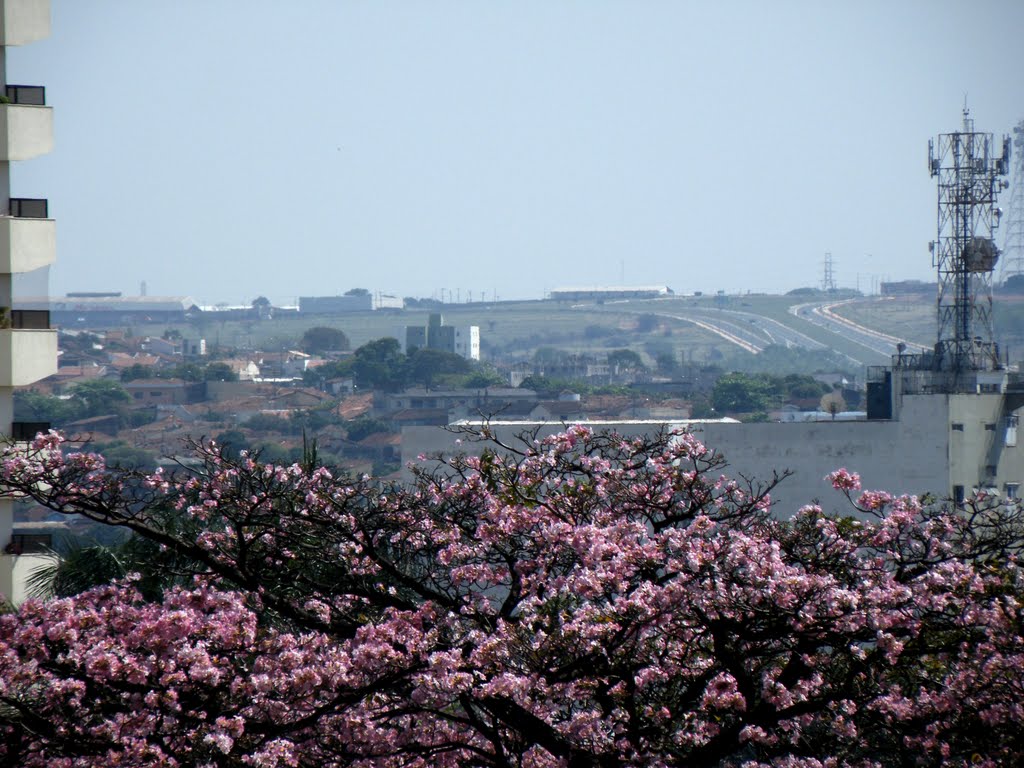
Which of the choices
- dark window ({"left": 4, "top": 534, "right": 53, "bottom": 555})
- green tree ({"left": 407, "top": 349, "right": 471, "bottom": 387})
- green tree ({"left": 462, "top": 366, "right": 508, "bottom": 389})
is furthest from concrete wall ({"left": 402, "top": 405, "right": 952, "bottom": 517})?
green tree ({"left": 407, "top": 349, "right": 471, "bottom": 387})

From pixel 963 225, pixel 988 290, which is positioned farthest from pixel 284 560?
pixel 988 290

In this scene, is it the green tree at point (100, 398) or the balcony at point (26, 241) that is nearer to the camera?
the balcony at point (26, 241)

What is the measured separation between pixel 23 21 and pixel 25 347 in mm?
3699

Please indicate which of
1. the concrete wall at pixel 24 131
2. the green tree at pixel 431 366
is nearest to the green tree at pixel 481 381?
the green tree at pixel 431 366

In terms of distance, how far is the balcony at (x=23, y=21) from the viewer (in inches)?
665

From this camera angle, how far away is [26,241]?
1673 cm

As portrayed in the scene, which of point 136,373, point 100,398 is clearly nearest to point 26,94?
point 100,398

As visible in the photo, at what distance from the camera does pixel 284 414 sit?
143 meters

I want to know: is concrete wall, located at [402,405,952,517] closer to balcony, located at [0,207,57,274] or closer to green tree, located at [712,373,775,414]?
balcony, located at [0,207,57,274]

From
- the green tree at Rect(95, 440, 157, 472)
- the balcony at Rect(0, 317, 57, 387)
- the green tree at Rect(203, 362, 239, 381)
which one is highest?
the balcony at Rect(0, 317, 57, 387)

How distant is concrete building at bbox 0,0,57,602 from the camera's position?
54.1ft

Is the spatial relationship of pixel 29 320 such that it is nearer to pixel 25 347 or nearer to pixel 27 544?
pixel 25 347

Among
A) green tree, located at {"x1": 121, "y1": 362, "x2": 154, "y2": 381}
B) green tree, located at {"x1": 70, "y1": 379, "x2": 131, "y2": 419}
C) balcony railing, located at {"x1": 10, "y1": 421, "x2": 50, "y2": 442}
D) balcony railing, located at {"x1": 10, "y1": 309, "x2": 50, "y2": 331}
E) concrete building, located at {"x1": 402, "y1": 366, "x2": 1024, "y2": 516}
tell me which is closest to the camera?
balcony railing, located at {"x1": 10, "y1": 309, "x2": 50, "y2": 331}

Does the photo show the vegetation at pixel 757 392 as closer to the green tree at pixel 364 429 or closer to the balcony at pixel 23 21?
the green tree at pixel 364 429
